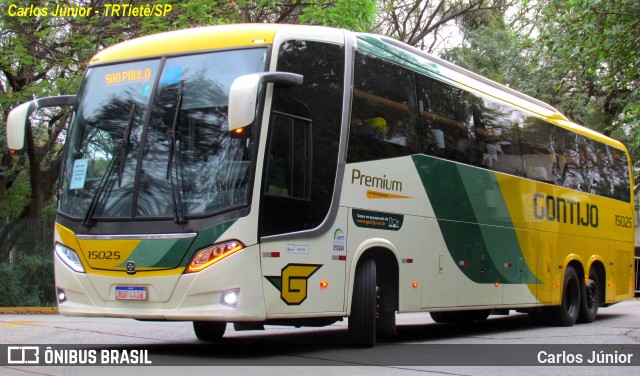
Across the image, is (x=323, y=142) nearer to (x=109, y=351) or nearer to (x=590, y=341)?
(x=109, y=351)

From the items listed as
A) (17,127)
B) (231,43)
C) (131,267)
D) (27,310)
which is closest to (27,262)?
(27,310)

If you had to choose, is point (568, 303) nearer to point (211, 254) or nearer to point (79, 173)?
point (211, 254)

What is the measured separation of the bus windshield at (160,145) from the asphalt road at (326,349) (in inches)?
64.4

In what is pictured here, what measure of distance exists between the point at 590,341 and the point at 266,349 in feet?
16.1

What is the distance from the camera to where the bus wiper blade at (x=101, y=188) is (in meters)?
9.15

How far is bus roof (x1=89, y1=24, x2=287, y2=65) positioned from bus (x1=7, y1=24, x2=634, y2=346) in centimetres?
2

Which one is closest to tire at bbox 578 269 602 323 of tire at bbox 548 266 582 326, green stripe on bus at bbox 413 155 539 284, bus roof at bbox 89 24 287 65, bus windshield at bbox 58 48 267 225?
tire at bbox 548 266 582 326

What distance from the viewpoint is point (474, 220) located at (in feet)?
41.6

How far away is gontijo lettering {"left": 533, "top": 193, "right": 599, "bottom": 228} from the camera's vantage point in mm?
14773

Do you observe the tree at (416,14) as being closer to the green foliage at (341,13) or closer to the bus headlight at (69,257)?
the green foliage at (341,13)

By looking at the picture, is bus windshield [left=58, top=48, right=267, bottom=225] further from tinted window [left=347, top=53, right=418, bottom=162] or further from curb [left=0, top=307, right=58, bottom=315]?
curb [left=0, top=307, right=58, bottom=315]

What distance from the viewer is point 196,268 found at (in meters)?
8.59

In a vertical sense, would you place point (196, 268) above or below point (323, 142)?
below
